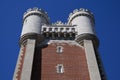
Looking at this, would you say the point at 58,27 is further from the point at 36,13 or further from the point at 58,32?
the point at 36,13

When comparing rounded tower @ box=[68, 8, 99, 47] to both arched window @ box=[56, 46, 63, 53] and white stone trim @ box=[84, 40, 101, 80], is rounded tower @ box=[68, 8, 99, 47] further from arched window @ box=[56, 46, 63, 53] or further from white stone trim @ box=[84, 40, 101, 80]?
arched window @ box=[56, 46, 63, 53]

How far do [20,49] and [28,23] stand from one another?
4450 millimetres

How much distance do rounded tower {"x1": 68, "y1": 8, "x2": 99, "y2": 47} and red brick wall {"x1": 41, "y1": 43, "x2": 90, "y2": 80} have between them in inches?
74.9

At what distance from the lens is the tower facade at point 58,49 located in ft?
111

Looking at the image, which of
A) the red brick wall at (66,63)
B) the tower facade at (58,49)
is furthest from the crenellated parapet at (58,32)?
the red brick wall at (66,63)

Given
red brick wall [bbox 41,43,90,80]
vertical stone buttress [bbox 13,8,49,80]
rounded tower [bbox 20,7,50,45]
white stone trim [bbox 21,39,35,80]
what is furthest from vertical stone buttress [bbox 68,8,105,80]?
white stone trim [bbox 21,39,35,80]

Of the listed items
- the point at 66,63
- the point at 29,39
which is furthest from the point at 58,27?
the point at 66,63

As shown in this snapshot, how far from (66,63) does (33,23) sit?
342 inches

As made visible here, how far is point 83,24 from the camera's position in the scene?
42250 millimetres

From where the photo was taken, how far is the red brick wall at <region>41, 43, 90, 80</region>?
33406 millimetres

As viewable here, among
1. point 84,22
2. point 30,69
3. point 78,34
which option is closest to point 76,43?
point 78,34

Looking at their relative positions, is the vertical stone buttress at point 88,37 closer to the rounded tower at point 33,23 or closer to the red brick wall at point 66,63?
the red brick wall at point 66,63

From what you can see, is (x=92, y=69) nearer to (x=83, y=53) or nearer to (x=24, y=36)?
(x=83, y=53)

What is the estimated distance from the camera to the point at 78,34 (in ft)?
132
